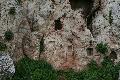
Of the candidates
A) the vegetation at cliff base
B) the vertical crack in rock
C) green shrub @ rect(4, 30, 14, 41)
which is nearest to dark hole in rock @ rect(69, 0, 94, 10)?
the vertical crack in rock

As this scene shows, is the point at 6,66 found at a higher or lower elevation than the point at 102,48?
lower

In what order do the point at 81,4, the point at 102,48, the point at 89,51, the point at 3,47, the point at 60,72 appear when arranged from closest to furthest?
the point at 3,47, the point at 60,72, the point at 102,48, the point at 89,51, the point at 81,4

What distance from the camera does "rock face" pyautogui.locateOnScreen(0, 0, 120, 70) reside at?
30.8m

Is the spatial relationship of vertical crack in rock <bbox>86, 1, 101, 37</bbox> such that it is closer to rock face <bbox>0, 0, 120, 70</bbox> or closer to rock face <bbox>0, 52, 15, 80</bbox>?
rock face <bbox>0, 0, 120, 70</bbox>

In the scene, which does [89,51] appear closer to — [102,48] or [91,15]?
[102,48]

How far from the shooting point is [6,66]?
28.6 meters

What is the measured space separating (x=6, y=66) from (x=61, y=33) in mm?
4800

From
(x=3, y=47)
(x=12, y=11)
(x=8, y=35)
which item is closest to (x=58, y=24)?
(x=12, y=11)

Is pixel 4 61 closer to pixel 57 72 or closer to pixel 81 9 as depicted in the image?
pixel 57 72

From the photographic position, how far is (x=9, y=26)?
30234mm

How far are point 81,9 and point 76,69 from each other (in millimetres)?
4285

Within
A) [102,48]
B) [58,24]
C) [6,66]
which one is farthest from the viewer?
[58,24]

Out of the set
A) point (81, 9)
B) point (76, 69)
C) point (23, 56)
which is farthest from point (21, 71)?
point (81, 9)

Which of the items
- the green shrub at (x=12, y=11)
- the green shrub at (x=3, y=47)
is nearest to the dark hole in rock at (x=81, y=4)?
the green shrub at (x=12, y=11)
